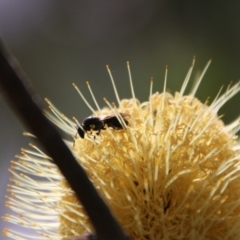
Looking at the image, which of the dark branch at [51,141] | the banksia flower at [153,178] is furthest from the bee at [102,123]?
the dark branch at [51,141]

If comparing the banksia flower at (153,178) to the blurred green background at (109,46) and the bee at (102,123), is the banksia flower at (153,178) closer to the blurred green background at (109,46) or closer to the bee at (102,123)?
the bee at (102,123)

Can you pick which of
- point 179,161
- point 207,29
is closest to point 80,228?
point 179,161

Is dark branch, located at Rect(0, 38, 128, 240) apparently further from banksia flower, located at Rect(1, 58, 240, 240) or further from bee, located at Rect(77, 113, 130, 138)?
bee, located at Rect(77, 113, 130, 138)

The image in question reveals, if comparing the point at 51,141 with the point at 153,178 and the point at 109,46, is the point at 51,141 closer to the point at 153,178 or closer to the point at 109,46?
the point at 153,178

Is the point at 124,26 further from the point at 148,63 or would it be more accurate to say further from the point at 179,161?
the point at 179,161

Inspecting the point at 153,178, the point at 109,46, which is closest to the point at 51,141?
the point at 153,178

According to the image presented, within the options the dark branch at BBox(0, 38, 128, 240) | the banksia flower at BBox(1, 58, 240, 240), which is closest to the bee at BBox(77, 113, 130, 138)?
the banksia flower at BBox(1, 58, 240, 240)
